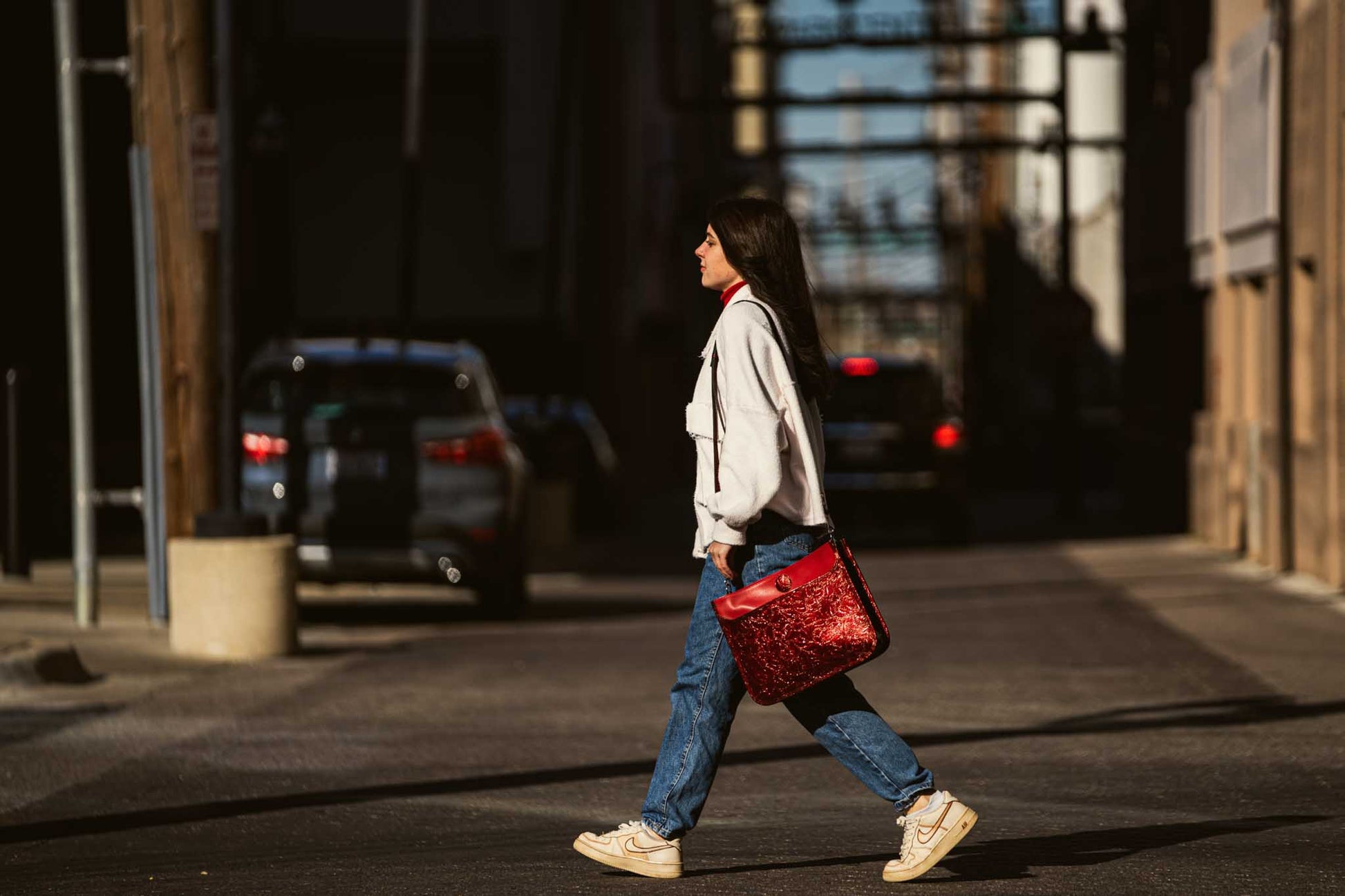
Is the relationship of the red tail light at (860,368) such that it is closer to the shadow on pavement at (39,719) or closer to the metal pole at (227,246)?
the metal pole at (227,246)

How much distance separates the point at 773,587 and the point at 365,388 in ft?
28.4

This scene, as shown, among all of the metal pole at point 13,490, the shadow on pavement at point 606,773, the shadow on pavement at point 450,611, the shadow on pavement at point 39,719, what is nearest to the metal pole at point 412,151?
the metal pole at point 13,490

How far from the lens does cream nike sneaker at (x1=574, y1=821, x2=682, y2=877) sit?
6414 millimetres

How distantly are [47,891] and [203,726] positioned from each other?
3.48m

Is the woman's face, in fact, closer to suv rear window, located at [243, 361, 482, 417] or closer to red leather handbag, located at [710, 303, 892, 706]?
red leather handbag, located at [710, 303, 892, 706]

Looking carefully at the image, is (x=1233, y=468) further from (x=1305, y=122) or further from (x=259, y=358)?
(x=259, y=358)

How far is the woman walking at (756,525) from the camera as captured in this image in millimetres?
6145

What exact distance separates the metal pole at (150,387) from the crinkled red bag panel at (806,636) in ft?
26.7

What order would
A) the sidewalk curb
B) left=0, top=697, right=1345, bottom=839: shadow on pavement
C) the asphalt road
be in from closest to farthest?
the asphalt road
left=0, top=697, right=1345, bottom=839: shadow on pavement
the sidewalk curb

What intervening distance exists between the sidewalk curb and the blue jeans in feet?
17.9

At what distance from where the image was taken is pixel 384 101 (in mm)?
32906

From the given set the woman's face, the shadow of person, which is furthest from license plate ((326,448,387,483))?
the woman's face

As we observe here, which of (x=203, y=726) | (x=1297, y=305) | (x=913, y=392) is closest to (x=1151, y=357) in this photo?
(x=913, y=392)

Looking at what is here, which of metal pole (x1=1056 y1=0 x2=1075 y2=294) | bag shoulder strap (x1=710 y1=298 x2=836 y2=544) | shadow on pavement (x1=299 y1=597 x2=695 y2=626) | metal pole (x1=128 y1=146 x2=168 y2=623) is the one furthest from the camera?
metal pole (x1=1056 y1=0 x2=1075 y2=294)
